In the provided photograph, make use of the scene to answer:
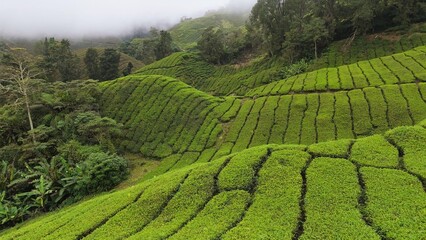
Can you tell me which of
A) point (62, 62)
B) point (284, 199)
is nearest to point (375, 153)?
point (284, 199)

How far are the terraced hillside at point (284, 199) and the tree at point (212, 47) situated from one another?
51.8 meters

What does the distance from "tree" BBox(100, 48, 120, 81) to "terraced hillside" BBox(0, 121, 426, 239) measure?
53717 millimetres

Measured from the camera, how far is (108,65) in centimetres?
6053

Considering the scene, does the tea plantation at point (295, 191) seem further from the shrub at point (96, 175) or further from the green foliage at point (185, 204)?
the shrub at point (96, 175)

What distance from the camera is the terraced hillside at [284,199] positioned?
7.09 meters

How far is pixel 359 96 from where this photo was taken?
Result: 21875 mm

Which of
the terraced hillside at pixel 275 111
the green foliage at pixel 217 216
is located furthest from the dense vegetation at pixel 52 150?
the green foliage at pixel 217 216

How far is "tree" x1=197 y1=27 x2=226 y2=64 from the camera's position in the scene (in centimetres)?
6025

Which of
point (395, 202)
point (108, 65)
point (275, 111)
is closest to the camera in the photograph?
point (395, 202)

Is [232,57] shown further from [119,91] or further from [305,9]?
[119,91]

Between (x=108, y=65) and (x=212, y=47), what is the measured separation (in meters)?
22.8

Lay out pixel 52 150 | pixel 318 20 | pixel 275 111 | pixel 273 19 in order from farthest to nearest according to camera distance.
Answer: pixel 273 19
pixel 318 20
pixel 275 111
pixel 52 150

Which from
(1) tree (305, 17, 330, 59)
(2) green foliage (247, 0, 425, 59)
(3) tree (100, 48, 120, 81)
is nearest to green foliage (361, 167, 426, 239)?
(1) tree (305, 17, 330, 59)

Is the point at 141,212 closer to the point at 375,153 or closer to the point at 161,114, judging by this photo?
the point at 375,153
